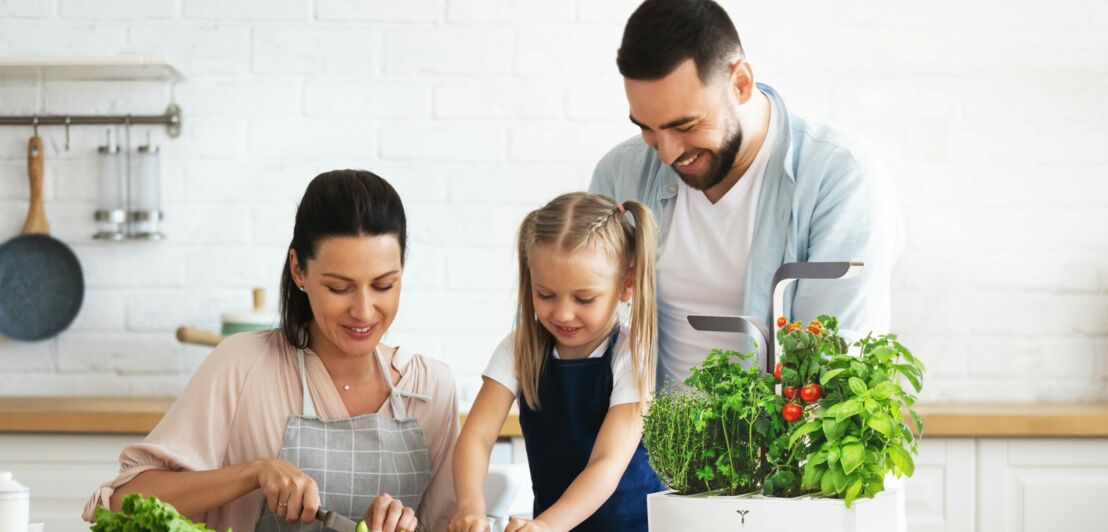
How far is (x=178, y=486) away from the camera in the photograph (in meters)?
1.60

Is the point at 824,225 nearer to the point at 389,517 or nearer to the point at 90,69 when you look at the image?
the point at 389,517

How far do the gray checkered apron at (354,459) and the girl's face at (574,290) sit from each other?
299 mm

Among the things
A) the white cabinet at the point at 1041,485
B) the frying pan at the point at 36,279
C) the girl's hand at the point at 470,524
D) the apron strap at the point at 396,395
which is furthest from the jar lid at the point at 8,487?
the white cabinet at the point at 1041,485

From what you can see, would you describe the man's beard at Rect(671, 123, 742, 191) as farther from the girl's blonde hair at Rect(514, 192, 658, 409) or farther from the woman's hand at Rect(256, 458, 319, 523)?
the woman's hand at Rect(256, 458, 319, 523)

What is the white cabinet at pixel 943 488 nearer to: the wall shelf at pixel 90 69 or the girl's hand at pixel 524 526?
the girl's hand at pixel 524 526

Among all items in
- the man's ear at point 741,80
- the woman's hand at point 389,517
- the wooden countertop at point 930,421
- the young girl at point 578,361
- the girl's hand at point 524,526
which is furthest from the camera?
the wooden countertop at point 930,421

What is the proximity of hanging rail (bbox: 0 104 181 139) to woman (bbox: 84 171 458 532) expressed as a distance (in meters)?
1.53

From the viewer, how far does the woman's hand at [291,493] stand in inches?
58.1

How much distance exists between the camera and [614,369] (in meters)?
1.63

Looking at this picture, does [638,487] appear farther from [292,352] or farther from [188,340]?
[188,340]

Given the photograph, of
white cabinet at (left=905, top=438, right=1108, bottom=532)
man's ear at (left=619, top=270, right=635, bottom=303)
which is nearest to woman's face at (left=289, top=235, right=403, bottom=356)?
man's ear at (left=619, top=270, right=635, bottom=303)

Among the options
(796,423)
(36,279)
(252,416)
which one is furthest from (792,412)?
(36,279)

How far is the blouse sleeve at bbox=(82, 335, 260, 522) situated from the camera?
164 cm

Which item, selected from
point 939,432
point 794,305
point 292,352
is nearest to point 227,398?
point 292,352
